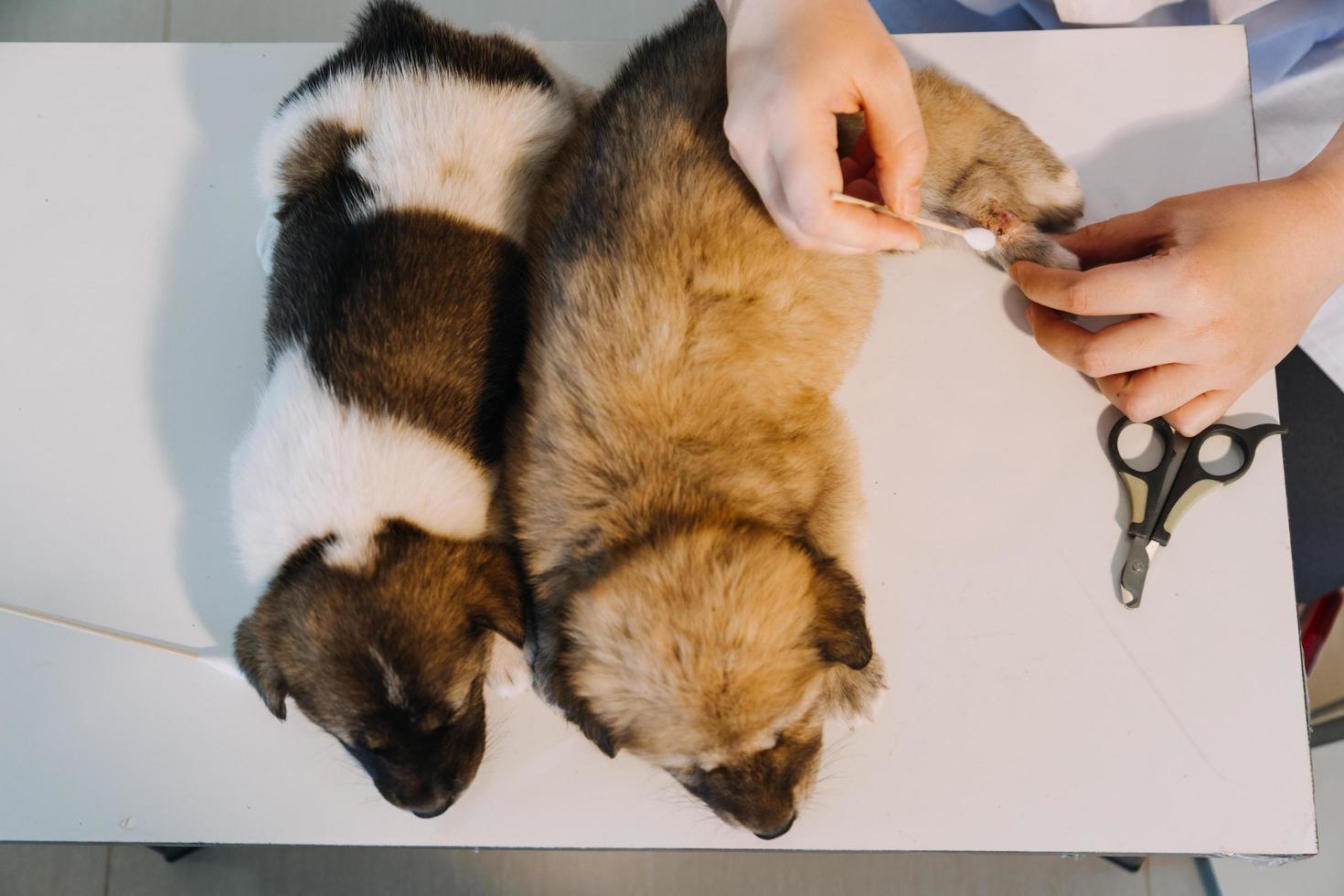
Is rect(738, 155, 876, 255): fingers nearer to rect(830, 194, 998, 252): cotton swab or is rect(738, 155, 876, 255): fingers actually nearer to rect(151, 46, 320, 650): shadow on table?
rect(830, 194, 998, 252): cotton swab

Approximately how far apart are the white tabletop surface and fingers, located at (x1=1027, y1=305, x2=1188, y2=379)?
0.06 meters

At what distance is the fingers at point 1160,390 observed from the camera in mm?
1141

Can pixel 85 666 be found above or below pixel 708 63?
below

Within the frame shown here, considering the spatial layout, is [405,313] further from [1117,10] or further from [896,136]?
[1117,10]

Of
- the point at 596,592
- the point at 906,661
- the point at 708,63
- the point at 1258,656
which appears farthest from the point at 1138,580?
the point at 708,63

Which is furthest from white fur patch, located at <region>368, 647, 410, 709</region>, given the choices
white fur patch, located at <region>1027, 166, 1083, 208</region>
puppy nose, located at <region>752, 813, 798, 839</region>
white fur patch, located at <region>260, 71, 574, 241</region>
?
white fur patch, located at <region>1027, 166, 1083, 208</region>

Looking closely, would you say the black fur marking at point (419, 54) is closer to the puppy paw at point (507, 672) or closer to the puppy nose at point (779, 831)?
the puppy paw at point (507, 672)

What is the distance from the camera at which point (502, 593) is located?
1192mm

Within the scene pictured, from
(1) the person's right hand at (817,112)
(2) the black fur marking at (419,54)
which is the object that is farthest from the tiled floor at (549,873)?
(2) the black fur marking at (419,54)

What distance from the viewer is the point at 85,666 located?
123 cm

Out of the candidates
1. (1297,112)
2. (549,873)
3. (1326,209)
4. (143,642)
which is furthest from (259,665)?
(1297,112)

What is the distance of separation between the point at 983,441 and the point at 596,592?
1.87ft

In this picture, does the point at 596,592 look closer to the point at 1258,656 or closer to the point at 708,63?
the point at 708,63

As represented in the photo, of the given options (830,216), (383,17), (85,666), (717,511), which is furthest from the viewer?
(383,17)
